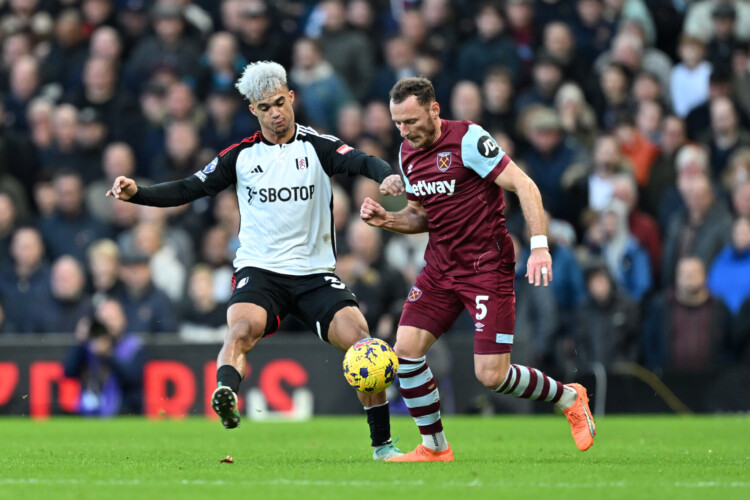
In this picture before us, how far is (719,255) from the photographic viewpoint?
16.2m

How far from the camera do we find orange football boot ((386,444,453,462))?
965 centimetres

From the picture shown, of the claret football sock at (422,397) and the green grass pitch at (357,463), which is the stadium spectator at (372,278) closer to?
the green grass pitch at (357,463)

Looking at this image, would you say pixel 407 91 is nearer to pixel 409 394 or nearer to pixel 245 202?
pixel 245 202

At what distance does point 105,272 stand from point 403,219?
26.5 feet

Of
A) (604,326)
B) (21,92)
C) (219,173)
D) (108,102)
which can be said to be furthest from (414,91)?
(21,92)

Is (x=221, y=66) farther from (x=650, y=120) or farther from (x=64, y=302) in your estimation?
(x=650, y=120)

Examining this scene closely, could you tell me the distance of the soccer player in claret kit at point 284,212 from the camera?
962 centimetres

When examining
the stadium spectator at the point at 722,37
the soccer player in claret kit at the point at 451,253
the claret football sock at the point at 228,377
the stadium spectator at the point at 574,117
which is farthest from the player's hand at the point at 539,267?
the stadium spectator at the point at 722,37

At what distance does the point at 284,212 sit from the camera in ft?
32.3

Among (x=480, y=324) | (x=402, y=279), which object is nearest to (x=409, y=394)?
(x=480, y=324)

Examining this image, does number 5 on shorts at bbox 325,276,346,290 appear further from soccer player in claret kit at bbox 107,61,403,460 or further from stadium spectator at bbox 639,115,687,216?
stadium spectator at bbox 639,115,687,216

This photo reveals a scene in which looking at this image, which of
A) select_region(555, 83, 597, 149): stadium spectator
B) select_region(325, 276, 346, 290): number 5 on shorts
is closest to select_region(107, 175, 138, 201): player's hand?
select_region(325, 276, 346, 290): number 5 on shorts

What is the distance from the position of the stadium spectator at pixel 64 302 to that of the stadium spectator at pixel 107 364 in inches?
13.9

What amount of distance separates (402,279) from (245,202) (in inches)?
256
